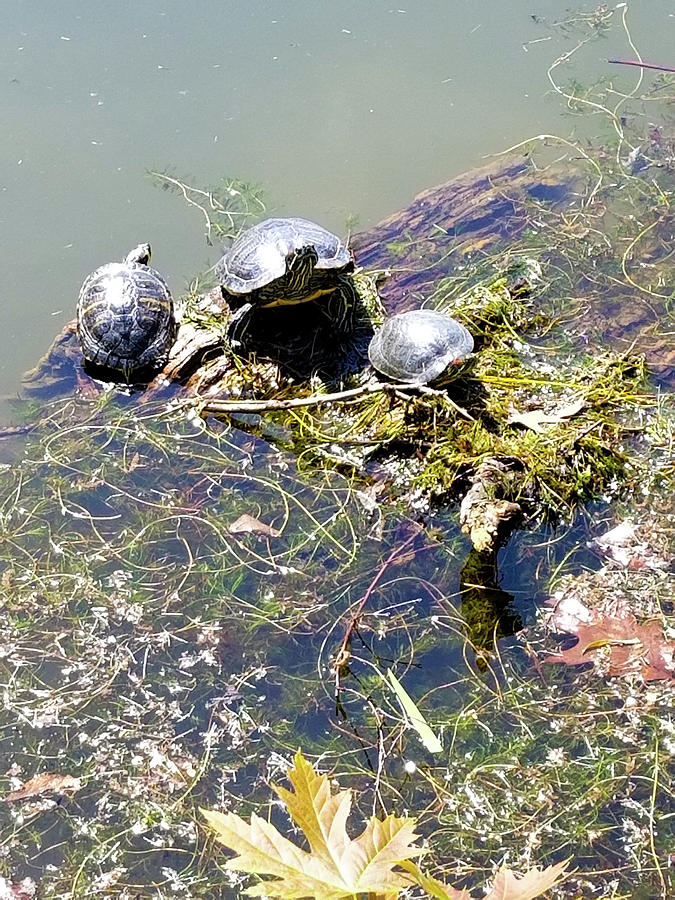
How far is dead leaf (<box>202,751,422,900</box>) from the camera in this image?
1147mm

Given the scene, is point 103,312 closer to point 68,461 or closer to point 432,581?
point 68,461

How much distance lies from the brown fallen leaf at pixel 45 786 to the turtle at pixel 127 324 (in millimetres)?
2434

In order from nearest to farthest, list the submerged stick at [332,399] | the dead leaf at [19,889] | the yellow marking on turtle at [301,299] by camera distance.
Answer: the dead leaf at [19,889]
the submerged stick at [332,399]
the yellow marking on turtle at [301,299]

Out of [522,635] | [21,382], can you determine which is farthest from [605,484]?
[21,382]

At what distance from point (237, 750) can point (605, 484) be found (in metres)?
2.04

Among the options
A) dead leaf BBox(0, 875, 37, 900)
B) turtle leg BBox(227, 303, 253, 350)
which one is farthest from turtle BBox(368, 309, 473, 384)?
dead leaf BBox(0, 875, 37, 900)

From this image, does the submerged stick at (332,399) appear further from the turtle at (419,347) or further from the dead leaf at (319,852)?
the dead leaf at (319,852)

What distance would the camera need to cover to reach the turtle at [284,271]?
14.5ft

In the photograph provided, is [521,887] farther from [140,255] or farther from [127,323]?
[140,255]

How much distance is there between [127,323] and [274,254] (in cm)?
101

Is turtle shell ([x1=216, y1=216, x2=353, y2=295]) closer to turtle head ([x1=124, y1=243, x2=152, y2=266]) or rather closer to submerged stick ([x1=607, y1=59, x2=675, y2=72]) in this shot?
turtle head ([x1=124, y1=243, x2=152, y2=266])

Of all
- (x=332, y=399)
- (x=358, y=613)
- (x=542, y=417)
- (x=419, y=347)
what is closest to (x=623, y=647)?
(x=358, y=613)

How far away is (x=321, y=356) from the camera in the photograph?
4738 mm

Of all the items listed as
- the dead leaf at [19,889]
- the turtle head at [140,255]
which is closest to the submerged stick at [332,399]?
the turtle head at [140,255]
